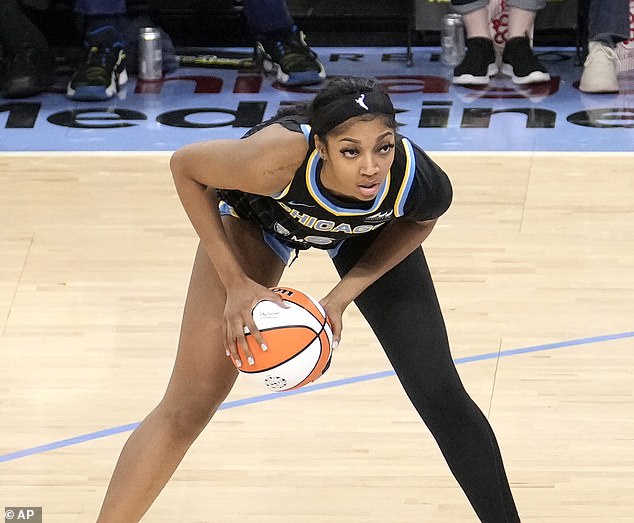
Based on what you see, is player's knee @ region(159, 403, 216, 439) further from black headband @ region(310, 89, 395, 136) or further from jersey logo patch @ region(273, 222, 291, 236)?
black headband @ region(310, 89, 395, 136)

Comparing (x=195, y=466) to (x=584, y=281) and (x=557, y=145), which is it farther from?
(x=557, y=145)

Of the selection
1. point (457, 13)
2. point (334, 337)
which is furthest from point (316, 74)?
point (334, 337)

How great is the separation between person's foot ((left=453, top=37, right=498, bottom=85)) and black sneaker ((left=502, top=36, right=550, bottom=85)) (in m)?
0.13

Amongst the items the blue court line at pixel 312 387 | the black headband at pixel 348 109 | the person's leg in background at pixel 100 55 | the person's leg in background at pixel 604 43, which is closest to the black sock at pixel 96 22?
the person's leg in background at pixel 100 55

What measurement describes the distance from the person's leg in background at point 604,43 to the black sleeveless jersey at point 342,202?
4.73 metres

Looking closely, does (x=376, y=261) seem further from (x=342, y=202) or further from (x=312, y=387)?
(x=312, y=387)

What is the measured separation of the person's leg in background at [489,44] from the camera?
7.75 meters

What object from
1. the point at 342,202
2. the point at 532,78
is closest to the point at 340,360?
the point at 342,202

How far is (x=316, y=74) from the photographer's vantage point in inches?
314

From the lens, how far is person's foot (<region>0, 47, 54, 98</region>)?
7.86 m

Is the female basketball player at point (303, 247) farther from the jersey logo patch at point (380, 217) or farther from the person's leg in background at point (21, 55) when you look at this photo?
the person's leg in background at point (21, 55)

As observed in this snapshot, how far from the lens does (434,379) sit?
3275mm

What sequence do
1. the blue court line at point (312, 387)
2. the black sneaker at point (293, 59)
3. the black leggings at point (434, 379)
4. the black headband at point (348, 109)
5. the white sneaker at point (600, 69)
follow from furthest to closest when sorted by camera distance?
the black sneaker at point (293, 59) → the white sneaker at point (600, 69) → the blue court line at point (312, 387) → the black leggings at point (434, 379) → the black headband at point (348, 109)

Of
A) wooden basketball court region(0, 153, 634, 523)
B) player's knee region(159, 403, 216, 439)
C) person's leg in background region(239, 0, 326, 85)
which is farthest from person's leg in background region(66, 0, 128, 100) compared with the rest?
player's knee region(159, 403, 216, 439)
